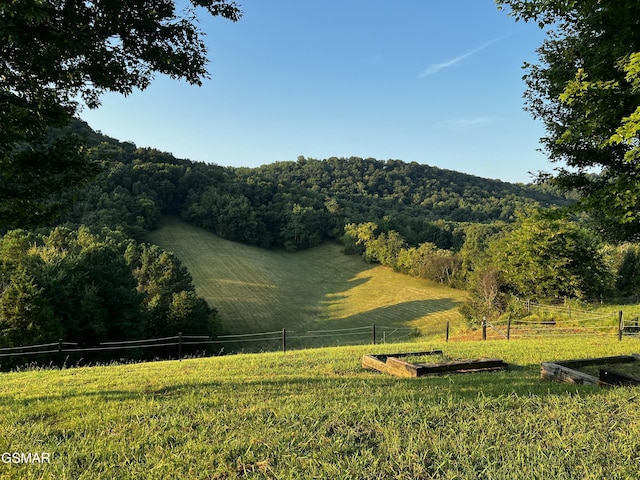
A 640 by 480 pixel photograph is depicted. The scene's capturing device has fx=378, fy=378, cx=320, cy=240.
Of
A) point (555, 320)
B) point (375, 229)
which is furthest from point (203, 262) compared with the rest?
point (555, 320)

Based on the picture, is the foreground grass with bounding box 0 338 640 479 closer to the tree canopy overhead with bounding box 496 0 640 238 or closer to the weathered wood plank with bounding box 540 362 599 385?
the weathered wood plank with bounding box 540 362 599 385

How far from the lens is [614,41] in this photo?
6.80m

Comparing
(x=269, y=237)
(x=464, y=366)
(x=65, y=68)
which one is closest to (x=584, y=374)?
(x=464, y=366)

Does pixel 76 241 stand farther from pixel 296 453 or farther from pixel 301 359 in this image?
pixel 296 453

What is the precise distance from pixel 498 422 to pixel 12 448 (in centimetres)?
467

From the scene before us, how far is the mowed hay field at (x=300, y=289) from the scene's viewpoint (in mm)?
44625

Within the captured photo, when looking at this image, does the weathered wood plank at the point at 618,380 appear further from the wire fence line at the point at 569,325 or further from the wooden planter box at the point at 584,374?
the wire fence line at the point at 569,325

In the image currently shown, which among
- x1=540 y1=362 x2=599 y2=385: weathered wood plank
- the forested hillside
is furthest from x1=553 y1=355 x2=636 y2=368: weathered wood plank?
the forested hillside

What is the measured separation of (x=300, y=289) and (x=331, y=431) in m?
53.5

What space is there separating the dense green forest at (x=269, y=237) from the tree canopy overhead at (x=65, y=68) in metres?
0.64

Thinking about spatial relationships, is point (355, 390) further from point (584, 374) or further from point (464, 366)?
point (584, 374)

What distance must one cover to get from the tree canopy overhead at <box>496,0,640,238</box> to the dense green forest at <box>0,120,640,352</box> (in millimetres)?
1341

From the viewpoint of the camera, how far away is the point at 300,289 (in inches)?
2238

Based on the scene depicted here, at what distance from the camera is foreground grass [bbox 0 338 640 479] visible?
2973 millimetres
